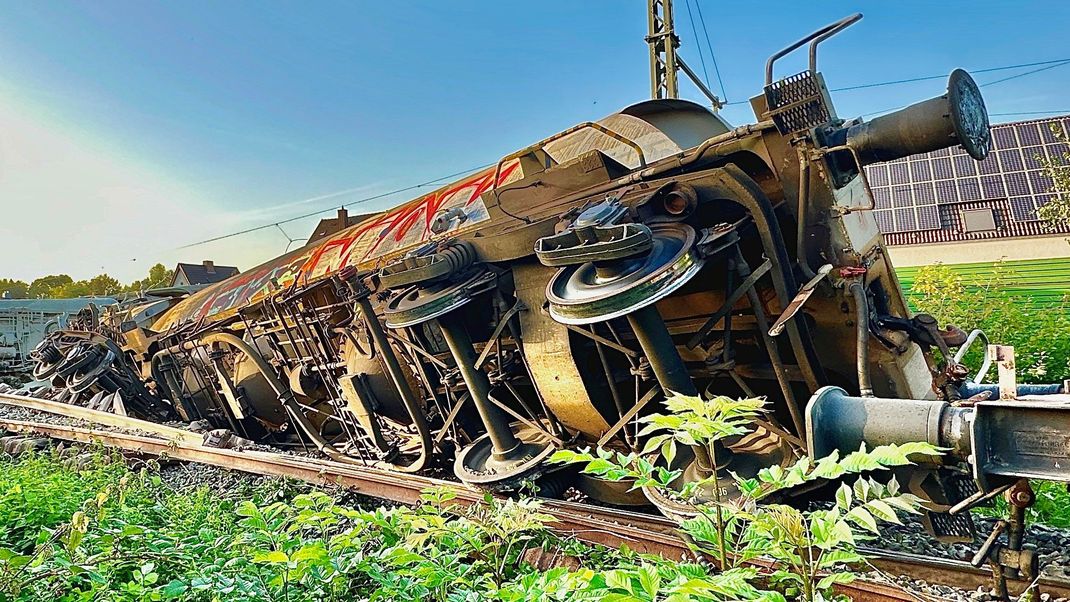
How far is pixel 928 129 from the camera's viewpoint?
11.1ft

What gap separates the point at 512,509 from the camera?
8.34ft

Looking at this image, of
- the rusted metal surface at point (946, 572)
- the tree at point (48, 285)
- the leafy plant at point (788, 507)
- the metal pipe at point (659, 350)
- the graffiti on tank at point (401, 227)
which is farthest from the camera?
the tree at point (48, 285)

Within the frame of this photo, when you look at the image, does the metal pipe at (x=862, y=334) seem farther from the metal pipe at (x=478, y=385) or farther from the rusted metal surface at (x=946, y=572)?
the metal pipe at (x=478, y=385)

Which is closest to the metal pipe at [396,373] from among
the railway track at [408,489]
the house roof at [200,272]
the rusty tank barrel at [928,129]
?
the railway track at [408,489]

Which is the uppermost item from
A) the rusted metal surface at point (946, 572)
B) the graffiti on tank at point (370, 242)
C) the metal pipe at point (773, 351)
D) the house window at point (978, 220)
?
the graffiti on tank at point (370, 242)

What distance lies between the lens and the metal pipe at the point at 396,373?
5.72 m

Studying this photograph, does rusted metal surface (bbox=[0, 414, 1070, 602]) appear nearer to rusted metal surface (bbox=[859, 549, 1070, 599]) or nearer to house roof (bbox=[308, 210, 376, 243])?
rusted metal surface (bbox=[859, 549, 1070, 599])

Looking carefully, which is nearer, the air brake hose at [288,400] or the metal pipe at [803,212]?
the metal pipe at [803,212]

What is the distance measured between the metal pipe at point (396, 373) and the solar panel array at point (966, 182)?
51.8ft

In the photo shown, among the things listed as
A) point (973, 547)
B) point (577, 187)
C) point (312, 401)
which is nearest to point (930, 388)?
point (973, 547)

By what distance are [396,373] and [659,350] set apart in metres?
2.81

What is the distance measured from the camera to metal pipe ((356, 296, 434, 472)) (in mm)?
A: 5715

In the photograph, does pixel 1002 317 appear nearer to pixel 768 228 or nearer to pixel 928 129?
pixel 928 129

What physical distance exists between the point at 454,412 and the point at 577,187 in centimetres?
220
